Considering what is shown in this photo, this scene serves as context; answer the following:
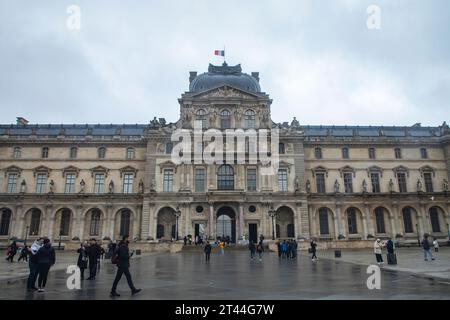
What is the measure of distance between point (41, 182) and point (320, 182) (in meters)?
42.4

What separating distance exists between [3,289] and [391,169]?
53.5 metres

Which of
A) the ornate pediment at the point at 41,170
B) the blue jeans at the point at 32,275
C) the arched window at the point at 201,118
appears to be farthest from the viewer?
the ornate pediment at the point at 41,170

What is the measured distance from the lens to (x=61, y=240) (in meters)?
50.3

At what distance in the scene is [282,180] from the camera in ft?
167

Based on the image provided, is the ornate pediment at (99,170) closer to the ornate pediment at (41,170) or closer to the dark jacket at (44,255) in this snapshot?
the ornate pediment at (41,170)

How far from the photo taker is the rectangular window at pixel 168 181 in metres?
50.5

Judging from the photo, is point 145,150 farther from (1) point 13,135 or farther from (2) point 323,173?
(2) point 323,173

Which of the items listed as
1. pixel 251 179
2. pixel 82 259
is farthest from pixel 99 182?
pixel 82 259

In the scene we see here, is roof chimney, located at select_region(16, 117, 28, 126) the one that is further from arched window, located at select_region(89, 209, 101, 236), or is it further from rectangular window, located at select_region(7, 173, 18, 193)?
arched window, located at select_region(89, 209, 101, 236)

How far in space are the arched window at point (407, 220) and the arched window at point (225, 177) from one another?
26.3 m

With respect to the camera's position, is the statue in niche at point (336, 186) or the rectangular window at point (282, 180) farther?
the statue in niche at point (336, 186)

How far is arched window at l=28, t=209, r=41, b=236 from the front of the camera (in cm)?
5062

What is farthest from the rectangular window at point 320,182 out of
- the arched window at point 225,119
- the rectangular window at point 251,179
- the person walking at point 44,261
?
the person walking at point 44,261
